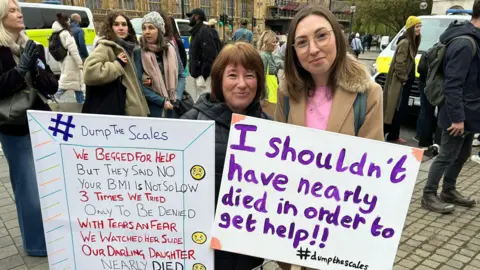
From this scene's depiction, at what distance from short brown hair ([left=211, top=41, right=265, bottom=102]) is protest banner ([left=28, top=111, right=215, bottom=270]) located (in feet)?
1.05

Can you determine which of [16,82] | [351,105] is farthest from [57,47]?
[351,105]

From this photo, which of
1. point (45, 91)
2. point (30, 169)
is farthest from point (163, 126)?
point (30, 169)

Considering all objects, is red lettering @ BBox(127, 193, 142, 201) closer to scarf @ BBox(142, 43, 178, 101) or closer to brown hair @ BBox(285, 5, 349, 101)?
brown hair @ BBox(285, 5, 349, 101)

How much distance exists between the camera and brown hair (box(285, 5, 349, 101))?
1.58 metres

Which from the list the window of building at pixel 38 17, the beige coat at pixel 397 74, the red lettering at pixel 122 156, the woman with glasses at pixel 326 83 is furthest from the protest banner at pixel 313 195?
the window of building at pixel 38 17

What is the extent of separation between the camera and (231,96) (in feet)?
5.78

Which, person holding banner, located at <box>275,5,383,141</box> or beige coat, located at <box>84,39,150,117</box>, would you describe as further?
beige coat, located at <box>84,39,150,117</box>

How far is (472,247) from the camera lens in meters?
3.06

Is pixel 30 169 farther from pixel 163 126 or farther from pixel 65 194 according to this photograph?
pixel 163 126

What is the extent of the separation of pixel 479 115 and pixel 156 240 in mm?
3106

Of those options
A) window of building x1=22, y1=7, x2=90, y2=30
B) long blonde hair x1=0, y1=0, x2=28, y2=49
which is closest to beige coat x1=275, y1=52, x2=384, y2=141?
long blonde hair x1=0, y1=0, x2=28, y2=49

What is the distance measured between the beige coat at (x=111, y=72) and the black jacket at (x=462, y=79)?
2.80 m

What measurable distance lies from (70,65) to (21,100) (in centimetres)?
545

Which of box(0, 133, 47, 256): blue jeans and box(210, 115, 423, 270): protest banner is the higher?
box(210, 115, 423, 270): protest banner
